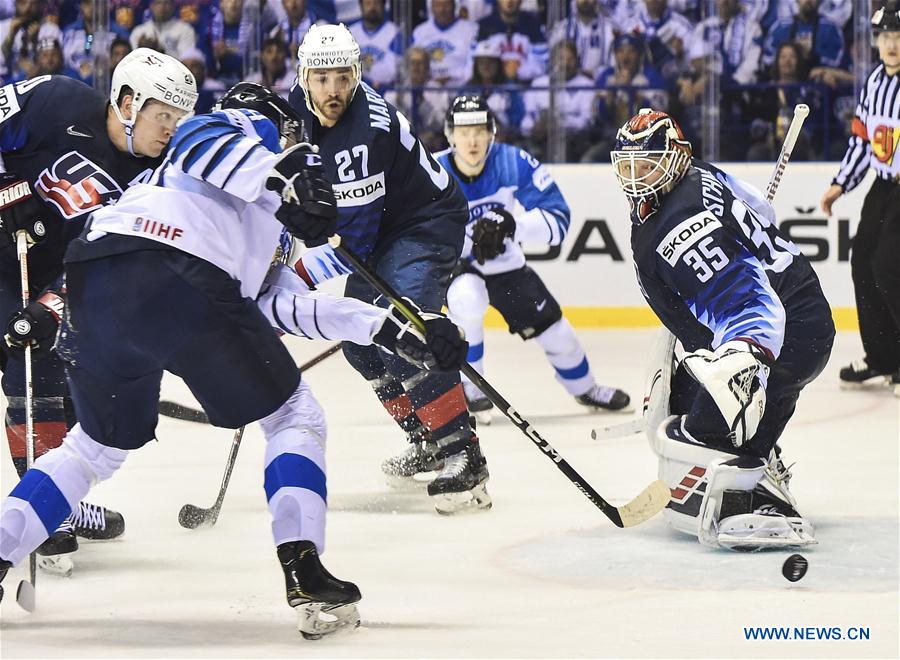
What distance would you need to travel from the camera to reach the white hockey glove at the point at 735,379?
10.1 ft

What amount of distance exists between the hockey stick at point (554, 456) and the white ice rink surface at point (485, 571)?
10cm

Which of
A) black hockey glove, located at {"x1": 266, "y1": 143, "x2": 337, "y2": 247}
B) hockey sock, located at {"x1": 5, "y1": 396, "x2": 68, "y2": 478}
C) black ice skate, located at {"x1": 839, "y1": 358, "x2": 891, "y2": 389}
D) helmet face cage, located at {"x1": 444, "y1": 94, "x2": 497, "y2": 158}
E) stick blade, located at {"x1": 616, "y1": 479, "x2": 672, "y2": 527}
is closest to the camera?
black hockey glove, located at {"x1": 266, "y1": 143, "x2": 337, "y2": 247}

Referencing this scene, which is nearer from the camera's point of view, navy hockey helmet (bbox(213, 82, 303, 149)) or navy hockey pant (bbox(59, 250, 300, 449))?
navy hockey pant (bbox(59, 250, 300, 449))

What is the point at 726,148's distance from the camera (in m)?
7.39

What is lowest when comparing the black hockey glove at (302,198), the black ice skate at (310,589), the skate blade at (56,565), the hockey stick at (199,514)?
the hockey stick at (199,514)

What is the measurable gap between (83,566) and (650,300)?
1.39 metres

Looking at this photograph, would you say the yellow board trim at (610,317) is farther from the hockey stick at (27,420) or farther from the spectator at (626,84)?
the hockey stick at (27,420)

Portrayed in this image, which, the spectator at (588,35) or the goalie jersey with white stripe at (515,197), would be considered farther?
the spectator at (588,35)

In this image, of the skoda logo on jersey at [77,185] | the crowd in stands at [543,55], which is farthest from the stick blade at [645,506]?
the crowd in stands at [543,55]

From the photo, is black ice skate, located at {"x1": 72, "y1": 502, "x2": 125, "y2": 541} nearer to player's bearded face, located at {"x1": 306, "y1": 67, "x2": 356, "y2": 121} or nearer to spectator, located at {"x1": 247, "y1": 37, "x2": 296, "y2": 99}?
player's bearded face, located at {"x1": 306, "y1": 67, "x2": 356, "y2": 121}

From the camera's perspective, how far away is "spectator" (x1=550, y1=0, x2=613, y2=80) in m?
7.44

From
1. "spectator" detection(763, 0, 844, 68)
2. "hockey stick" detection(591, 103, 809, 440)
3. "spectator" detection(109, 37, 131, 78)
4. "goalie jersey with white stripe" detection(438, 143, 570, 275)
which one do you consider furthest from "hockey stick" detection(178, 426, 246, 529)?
"spectator" detection(763, 0, 844, 68)

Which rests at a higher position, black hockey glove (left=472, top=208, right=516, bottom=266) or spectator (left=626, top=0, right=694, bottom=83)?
spectator (left=626, top=0, right=694, bottom=83)

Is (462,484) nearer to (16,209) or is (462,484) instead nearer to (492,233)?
(16,209)
